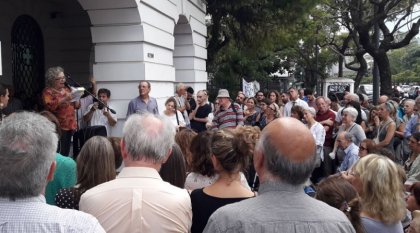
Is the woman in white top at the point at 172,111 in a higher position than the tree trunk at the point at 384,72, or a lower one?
lower

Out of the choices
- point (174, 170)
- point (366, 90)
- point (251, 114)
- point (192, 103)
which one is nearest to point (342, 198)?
point (174, 170)

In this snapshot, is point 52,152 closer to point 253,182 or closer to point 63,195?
point 63,195

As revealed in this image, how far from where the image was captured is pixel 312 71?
38.7m

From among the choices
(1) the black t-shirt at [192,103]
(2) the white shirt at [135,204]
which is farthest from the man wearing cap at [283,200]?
(1) the black t-shirt at [192,103]

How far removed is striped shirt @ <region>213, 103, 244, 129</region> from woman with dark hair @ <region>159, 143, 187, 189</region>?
226 inches

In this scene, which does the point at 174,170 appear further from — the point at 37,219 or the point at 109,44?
the point at 109,44

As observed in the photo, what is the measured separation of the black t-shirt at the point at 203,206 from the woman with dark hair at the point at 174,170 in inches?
24.5

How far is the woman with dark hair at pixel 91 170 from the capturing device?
3.47m

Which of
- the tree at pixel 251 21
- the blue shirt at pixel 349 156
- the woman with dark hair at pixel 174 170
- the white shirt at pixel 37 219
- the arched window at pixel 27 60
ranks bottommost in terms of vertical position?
the blue shirt at pixel 349 156

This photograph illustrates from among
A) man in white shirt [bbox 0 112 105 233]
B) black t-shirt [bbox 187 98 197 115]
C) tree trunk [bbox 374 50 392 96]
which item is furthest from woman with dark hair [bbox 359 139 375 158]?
tree trunk [bbox 374 50 392 96]

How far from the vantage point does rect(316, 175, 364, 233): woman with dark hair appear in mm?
3143

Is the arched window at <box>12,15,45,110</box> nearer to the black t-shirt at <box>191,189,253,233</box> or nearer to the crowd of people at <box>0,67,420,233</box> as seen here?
the crowd of people at <box>0,67,420,233</box>

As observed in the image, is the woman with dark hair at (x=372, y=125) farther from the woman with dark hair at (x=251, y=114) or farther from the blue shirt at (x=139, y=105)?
the blue shirt at (x=139, y=105)

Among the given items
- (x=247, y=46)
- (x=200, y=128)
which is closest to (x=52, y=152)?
(x=200, y=128)
